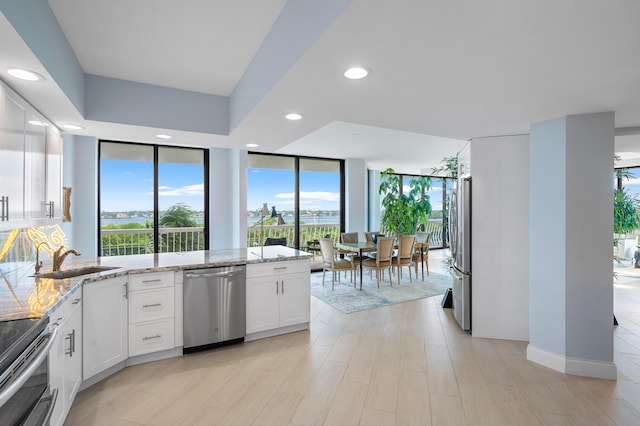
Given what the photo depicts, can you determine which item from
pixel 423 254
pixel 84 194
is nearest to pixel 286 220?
pixel 423 254

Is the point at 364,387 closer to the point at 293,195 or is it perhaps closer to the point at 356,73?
the point at 356,73

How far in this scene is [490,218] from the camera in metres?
3.49

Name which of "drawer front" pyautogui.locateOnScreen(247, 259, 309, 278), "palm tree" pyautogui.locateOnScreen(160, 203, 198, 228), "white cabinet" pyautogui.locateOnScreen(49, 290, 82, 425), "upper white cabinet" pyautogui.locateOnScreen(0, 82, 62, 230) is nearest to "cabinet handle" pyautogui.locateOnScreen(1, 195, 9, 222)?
"upper white cabinet" pyautogui.locateOnScreen(0, 82, 62, 230)

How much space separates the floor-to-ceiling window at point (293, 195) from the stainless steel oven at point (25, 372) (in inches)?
192

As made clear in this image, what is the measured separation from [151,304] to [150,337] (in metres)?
0.31

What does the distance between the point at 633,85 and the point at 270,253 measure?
11.5ft

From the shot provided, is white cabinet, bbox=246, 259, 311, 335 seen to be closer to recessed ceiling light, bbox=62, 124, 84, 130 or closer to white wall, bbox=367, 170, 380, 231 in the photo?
recessed ceiling light, bbox=62, 124, 84, 130

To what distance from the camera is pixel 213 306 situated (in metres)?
3.11

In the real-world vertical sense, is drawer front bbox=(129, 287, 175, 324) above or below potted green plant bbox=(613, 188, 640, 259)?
below

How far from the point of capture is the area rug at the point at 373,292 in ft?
15.4

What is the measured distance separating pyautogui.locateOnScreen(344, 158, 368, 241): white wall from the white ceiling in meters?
3.90

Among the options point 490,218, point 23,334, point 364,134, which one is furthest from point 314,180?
point 23,334

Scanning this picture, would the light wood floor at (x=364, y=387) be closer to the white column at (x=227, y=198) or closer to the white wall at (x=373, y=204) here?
the white column at (x=227, y=198)

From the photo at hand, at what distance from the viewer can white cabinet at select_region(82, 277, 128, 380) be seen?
239 cm
